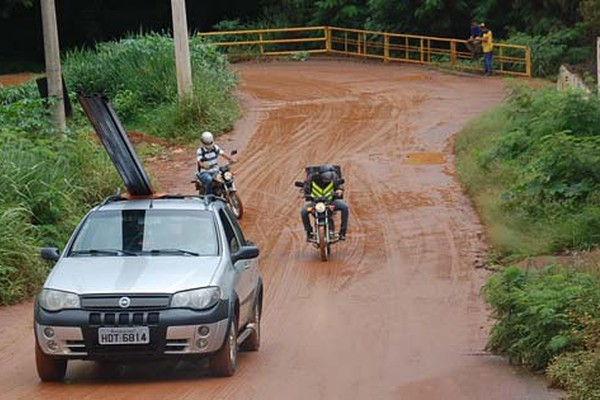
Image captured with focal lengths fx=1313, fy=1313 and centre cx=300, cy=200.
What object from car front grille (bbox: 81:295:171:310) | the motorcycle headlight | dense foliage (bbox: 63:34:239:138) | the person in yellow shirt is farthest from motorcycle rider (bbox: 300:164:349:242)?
the person in yellow shirt

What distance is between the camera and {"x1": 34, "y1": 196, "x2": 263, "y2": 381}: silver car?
11672 mm

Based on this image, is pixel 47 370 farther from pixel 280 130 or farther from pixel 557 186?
pixel 280 130

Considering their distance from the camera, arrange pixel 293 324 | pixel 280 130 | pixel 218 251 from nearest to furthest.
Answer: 1. pixel 218 251
2. pixel 293 324
3. pixel 280 130

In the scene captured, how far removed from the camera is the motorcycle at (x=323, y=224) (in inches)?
805

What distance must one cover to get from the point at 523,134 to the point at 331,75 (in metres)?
18.9

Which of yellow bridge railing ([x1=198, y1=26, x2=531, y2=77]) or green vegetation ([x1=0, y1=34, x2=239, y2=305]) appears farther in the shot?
yellow bridge railing ([x1=198, y1=26, x2=531, y2=77])

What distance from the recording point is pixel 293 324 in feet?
52.7

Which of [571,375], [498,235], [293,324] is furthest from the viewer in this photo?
[498,235]

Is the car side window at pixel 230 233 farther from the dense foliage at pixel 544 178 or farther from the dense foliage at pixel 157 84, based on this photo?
the dense foliage at pixel 157 84

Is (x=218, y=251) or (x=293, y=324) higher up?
(x=218, y=251)

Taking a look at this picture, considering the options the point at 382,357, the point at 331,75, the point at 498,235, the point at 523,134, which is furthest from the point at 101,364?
the point at 331,75

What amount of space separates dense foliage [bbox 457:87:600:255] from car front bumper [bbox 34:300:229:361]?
29.9 ft

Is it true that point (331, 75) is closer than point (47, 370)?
No

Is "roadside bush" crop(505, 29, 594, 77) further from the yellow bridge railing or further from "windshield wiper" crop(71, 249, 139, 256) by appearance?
"windshield wiper" crop(71, 249, 139, 256)
